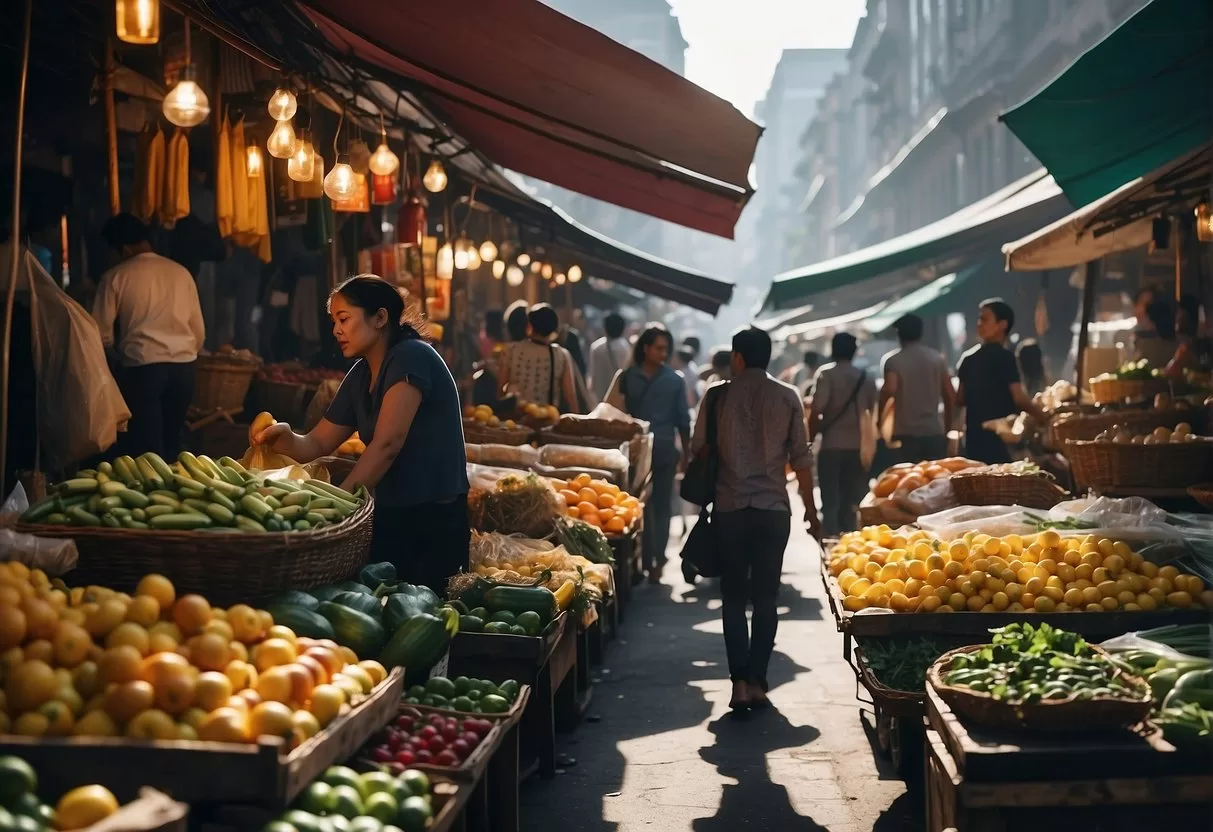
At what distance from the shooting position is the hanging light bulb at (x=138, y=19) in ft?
16.1

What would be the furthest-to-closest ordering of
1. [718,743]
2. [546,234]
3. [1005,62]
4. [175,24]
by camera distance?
1. [1005,62]
2. [546,234]
3. [175,24]
4. [718,743]

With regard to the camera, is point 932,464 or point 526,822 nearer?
point 526,822

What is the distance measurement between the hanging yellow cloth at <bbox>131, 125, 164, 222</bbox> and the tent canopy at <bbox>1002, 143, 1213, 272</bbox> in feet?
20.4

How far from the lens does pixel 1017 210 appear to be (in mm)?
18031

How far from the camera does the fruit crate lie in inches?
123

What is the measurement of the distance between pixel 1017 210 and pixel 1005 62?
61.6ft

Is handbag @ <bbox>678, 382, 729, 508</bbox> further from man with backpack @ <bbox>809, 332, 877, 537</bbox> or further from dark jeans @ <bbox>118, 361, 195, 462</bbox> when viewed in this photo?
man with backpack @ <bbox>809, 332, 877, 537</bbox>

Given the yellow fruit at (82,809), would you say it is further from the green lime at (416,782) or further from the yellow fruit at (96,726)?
the green lime at (416,782)

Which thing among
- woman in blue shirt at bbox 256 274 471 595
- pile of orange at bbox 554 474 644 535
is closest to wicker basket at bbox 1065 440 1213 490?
pile of orange at bbox 554 474 644 535

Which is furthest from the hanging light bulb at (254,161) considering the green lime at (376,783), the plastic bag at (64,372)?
the green lime at (376,783)

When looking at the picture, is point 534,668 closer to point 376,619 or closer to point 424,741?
point 376,619

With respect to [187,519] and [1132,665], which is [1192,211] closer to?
[1132,665]

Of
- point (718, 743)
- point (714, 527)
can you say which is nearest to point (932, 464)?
point (714, 527)

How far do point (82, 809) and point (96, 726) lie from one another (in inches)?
18.0
